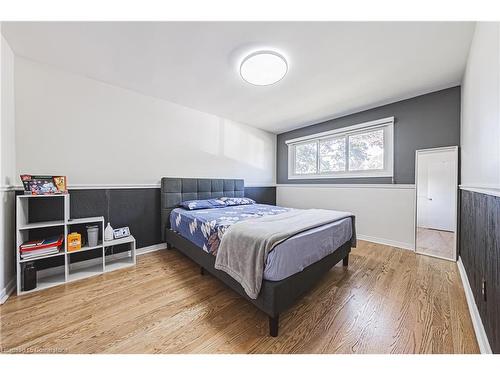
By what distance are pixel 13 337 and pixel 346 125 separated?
476 cm

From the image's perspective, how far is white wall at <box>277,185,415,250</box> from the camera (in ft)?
9.84

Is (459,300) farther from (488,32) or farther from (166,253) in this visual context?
(166,253)

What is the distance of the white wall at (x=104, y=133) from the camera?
208cm

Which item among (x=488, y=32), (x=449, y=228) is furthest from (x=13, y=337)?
(x=449, y=228)

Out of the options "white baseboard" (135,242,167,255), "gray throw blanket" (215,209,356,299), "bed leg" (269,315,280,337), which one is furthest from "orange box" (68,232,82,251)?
"bed leg" (269,315,280,337)

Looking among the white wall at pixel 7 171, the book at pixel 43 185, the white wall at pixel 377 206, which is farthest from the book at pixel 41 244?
the white wall at pixel 377 206

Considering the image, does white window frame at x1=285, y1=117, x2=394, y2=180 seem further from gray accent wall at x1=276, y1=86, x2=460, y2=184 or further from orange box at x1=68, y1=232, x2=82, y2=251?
orange box at x1=68, y1=232, x2=82, y2=251

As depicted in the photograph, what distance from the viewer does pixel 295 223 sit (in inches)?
70.5

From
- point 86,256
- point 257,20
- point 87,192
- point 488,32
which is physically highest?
point 257,20

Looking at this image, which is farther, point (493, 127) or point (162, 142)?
point (162, 142)

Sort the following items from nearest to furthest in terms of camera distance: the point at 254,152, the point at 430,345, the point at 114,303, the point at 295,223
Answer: the point at 430,345 < the point at 114,303 < the point at 295,223 < the point at 254,152

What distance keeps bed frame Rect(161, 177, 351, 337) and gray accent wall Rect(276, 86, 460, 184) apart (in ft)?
5.80

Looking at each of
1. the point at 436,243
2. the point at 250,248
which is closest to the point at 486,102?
the point at 250,248

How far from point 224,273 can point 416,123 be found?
3558mm
